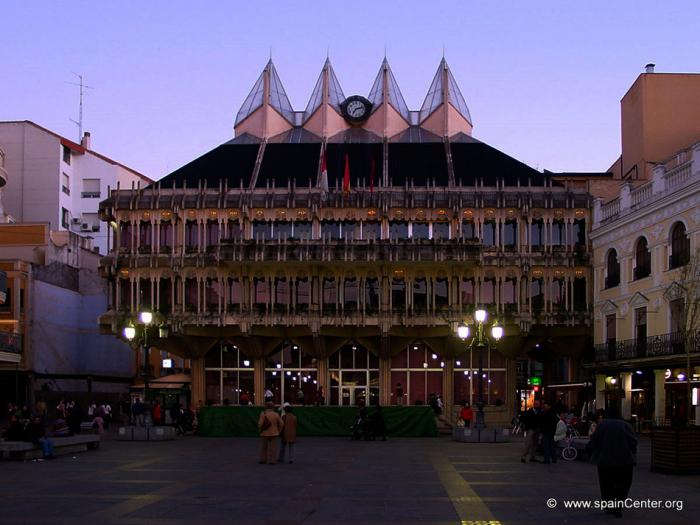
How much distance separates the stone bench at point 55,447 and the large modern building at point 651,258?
20.7 metres

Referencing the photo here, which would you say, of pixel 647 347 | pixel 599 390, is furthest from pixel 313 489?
pixel 599 390

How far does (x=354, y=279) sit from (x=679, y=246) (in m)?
22.8

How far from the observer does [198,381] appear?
68.6 metres

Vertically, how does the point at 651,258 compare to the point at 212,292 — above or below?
above

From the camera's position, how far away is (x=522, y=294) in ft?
217

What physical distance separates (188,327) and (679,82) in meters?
32.9

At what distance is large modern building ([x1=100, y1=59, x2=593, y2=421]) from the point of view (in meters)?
65.6

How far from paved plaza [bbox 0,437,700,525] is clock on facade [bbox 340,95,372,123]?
46.8 meters

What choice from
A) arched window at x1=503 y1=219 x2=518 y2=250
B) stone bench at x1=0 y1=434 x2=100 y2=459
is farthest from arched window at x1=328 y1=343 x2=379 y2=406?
stone bench at x1=0 y1=434 x2=100 y2=459

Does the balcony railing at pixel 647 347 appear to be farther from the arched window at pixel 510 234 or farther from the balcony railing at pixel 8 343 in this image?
the balcony railing at pixel 8 343

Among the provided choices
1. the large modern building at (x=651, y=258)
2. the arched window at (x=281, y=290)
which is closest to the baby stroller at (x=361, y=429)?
the large modern building at (x=651, y=258)

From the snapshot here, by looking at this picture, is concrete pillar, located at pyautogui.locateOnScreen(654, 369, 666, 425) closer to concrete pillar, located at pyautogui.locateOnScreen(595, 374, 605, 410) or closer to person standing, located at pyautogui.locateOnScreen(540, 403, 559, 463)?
concrete pillar, located at pyautogui.locateOnScreen(595, 374, 605, 410)

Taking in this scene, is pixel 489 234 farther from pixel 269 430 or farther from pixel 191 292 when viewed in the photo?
pixel 269 430

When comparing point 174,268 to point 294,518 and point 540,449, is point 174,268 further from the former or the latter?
point 294,518
